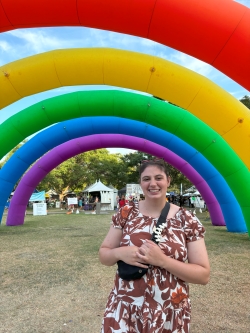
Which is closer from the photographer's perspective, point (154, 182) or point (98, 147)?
point (154, 182)

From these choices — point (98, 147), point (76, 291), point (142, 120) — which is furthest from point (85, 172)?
point (76, 291)

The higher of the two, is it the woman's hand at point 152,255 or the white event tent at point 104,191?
the white event tent at point 104,191

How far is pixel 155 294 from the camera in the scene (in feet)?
4.96

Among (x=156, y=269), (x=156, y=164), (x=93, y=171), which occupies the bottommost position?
(x=156, y=269)

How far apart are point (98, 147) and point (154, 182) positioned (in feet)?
32.2

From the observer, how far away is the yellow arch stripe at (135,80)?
5.09m

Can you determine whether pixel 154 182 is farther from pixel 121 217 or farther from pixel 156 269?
pixel 156 269

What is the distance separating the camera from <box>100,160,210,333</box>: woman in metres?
1.46

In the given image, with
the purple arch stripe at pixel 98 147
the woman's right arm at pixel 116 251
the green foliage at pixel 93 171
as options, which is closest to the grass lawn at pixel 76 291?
the woman's right arm at pixel 116 251

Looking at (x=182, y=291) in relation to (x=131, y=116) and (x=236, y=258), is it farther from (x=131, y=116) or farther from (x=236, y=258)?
(x=131, y=116)

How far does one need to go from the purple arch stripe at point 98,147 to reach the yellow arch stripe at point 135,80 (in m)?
5.28

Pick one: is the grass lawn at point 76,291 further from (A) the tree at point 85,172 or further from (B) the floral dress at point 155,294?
(A) the tree at point 85,172

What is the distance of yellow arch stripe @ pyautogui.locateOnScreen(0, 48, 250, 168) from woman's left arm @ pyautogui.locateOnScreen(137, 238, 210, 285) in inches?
154

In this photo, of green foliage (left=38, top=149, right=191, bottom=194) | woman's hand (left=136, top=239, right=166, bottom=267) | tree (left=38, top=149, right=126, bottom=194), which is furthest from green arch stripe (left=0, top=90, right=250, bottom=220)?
tree (left=38, top=149, right=126, bottom=194)
